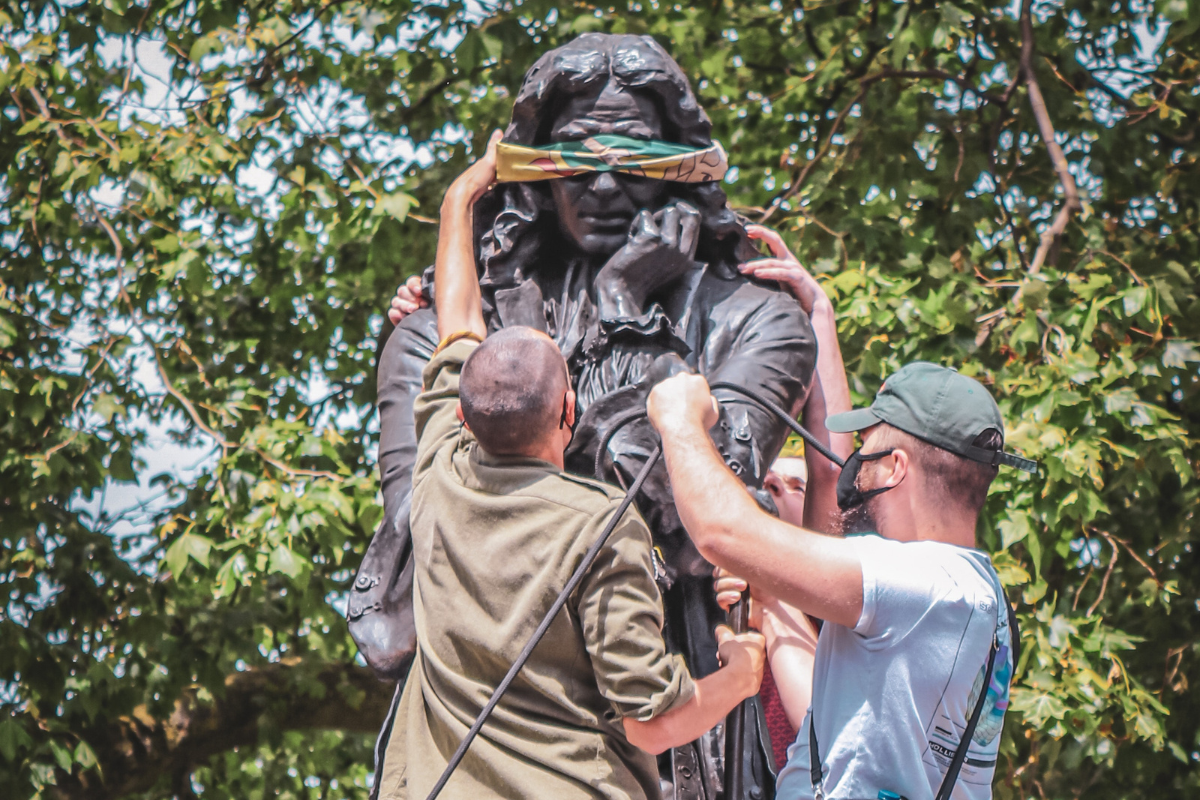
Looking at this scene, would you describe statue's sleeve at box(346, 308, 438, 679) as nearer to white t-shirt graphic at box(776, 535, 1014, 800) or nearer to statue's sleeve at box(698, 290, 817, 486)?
statue's sleeve at box(698, 290, 817, 486)

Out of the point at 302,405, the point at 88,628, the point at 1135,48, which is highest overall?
the point at 1135,48

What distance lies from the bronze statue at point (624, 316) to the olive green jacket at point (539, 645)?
0.66m

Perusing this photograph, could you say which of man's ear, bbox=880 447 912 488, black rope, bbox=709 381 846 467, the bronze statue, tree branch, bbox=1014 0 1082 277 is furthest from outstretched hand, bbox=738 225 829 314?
tree branch, bbox=1014 0 1082 277

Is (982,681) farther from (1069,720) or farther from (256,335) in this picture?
(256,335)

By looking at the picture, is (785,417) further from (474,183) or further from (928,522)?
(474,183)

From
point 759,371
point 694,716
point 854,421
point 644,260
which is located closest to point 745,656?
point 694,716

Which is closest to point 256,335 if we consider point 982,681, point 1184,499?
point 1184,499

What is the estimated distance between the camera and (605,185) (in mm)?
3510

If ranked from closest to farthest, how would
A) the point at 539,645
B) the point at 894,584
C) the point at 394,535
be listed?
the point at 894,584
the point at 539,645
the point at 394,535

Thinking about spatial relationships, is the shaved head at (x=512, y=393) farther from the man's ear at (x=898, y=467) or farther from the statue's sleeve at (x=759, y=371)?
the statue's sleeve at (x=759, y=371)

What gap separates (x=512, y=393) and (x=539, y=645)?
42 cm

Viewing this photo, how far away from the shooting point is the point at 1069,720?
5688mm

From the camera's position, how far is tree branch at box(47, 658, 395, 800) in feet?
24.3

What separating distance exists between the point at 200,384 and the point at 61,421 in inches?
29.3
